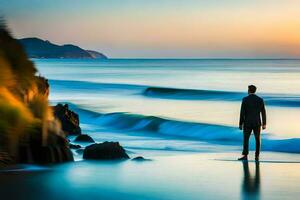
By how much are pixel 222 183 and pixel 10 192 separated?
403cm

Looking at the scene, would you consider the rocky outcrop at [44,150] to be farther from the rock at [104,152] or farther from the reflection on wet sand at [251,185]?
the reflection on wet sand at [251,185]

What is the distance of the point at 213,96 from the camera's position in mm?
64688

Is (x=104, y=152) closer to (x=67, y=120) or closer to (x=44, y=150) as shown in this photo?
(x=44, y=150)

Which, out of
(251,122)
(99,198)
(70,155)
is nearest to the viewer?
(99,198)

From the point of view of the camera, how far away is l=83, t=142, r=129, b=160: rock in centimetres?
1647

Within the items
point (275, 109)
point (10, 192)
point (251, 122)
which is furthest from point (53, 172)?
point (275, 109)

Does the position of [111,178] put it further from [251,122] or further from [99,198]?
[251,122]

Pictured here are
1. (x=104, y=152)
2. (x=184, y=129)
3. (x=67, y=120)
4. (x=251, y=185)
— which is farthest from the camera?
(x=184, y=129)

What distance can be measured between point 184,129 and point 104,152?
15609mm

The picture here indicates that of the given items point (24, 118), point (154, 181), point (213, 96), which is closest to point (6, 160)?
point (24, 118)

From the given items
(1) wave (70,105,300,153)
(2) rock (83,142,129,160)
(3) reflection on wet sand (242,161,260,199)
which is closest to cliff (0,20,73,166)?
(2) rock (83,142,129,160)

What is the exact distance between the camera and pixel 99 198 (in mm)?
Result: 11250

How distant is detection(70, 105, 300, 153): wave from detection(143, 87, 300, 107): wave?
60.7 ft

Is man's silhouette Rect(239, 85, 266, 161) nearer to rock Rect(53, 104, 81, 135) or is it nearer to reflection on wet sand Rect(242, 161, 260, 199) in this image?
reflection on wet sand Rect(242, 161, 260, 199)
